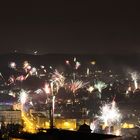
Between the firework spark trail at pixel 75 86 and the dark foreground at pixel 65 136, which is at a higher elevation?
the firework spark trail at pixel 75 86

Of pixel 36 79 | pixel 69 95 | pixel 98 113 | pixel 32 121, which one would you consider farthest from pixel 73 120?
pixel 36 79

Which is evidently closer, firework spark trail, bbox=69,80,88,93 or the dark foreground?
the dark foreground

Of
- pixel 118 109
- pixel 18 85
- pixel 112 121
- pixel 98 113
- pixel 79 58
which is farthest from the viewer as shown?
pixel 79 58

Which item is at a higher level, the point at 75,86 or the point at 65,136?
the point at 75,86

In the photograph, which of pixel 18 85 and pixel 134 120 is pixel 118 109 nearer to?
pixel 134 120

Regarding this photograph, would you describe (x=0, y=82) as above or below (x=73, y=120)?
above

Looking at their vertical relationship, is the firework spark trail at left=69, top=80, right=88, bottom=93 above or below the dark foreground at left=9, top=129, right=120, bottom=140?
above

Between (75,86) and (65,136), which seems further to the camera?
(75,86)

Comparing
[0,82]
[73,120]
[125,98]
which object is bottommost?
[73,120]

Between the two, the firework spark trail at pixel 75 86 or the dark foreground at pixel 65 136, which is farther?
the firework spark trail at pixel 75 86

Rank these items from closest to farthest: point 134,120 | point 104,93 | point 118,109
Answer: point 134,120, point 118,109, point 104,93

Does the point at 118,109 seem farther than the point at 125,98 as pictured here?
No
